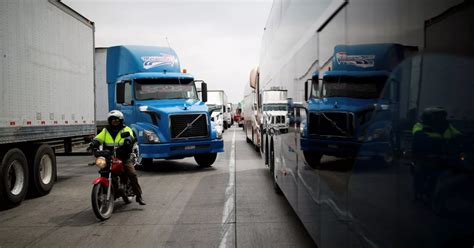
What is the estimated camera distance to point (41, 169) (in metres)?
9.98

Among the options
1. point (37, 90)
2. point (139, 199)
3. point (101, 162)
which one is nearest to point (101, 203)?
point (101, 162)

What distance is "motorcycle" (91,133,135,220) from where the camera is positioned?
7407mm

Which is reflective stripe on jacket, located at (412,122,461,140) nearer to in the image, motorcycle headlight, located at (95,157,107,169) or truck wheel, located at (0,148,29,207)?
motorcycle headlight, located at (95,157,107,169)

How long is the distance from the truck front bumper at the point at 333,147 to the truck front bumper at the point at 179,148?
9097 mm

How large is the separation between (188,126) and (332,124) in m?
10.5

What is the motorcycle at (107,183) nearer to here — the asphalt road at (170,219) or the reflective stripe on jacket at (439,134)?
the asphalt road at (170,219)

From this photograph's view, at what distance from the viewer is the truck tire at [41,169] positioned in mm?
9414

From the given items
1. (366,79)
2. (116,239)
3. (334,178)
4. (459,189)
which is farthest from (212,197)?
(459,189)

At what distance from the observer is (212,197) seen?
931 centimetres

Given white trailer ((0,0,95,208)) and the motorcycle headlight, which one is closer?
the motorcycle headlight

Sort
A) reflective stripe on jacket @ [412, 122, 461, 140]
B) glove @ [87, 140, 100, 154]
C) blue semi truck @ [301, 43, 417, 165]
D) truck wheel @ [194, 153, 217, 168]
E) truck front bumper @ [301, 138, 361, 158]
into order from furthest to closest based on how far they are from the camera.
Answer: truck wheel @ [194, 153, 217, 168]
glove @ [87, 140, 100, 154]
truck front bumper @ [301, 138, 361, 158]
blue semi truck @ [301, 43, 417, 165]
reflective stripe on jacket @ [412, 122, 461, 140]

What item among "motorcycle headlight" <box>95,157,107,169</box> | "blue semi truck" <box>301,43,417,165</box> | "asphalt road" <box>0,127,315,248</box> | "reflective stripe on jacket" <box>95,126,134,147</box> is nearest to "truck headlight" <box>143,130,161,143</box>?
"asphalt road" <box>0,127,315,248</box>

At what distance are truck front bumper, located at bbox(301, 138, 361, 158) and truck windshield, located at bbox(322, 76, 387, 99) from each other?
34 centimetres

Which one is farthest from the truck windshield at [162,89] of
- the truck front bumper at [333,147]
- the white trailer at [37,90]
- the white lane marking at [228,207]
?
the truck front bumper at [333,147]
